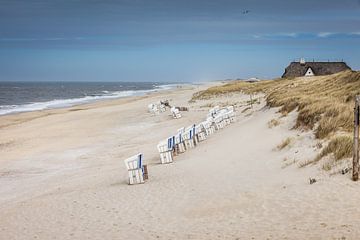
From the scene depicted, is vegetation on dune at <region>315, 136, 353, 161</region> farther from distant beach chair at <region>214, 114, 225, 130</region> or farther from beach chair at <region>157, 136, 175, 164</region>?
distant beach chair at <region>214, 114, 225, 130</region>

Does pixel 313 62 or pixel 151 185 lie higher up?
pixel 313 62

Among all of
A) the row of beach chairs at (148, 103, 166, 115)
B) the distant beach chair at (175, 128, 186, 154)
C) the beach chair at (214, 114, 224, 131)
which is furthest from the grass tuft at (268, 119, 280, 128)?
the row of beach chairs at (148, 103, 166, 115)

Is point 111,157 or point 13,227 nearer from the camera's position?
point 13,227

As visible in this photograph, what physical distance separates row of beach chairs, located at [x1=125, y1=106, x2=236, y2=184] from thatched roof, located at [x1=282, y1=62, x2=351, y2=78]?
4075cm

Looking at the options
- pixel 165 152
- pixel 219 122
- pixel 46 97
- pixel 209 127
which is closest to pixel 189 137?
pixel 165 152

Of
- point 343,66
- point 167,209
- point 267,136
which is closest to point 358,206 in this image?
point 167,209

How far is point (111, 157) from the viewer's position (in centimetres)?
1744

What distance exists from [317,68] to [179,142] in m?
48.4

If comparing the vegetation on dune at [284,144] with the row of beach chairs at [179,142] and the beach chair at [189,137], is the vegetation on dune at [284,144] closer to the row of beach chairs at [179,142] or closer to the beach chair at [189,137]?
the row of beach chairs at [179,142]

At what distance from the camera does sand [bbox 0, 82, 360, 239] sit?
7.71 metres

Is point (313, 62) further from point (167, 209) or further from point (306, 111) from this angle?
point (167, 209)

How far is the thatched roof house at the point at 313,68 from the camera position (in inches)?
2359

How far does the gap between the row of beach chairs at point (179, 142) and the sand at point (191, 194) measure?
365 mm

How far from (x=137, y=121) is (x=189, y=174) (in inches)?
690
